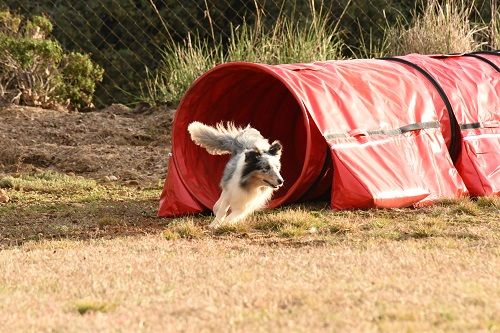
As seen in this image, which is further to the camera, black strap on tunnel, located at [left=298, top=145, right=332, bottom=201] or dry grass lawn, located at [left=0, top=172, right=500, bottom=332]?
black strap on tunnel, located at [left=298, top=145, right=332, bottom=201]

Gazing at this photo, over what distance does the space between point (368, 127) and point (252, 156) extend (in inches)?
46.3

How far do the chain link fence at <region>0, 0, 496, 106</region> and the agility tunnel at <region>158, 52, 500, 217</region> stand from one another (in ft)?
24.7

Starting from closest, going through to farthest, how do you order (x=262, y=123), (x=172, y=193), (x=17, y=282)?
1. (x=17, y=282)
2. (x=172, y=193)
3. (x=262, y=123)

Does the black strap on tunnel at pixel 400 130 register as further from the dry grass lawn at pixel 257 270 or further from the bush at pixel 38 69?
the bush at pixel 38 69

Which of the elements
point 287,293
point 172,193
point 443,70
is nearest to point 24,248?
point 172,193

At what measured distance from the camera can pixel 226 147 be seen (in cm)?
979

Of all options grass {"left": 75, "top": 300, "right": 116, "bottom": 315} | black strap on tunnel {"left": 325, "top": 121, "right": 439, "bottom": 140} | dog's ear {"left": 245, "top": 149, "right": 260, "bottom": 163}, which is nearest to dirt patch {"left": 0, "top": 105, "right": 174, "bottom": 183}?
dog's ear {"left": 245, "top": 149, "right": 260, "bottom": 163}

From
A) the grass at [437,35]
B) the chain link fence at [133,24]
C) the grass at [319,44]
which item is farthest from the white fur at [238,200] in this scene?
the chain link fence at [133,24]

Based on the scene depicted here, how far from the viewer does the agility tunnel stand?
9484mm

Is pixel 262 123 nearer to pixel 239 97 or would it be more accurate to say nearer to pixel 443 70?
pixel 239 97

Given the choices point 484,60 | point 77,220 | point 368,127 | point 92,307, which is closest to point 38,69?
point 77,220

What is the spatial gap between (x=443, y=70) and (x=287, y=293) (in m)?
5.72

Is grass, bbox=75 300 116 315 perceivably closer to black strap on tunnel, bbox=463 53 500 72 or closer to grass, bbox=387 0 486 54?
black strap on tunnel, bbox=463 53 500 72

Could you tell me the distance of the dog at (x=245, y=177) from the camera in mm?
9266
